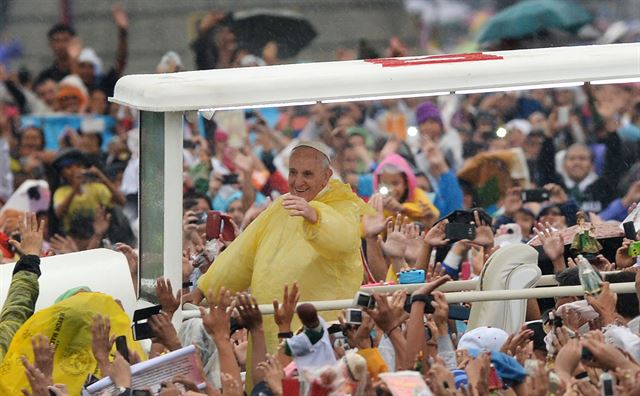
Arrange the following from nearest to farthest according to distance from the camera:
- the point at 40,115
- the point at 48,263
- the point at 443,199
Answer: the point at 48,263 → the point at 443,199 → the point at 40,115

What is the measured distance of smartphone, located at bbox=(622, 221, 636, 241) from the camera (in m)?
9.26

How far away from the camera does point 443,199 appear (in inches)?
518

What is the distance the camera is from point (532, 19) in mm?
19641

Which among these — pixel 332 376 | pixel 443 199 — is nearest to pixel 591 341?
pixel 332 376

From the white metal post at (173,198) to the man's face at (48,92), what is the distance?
915 centimetres

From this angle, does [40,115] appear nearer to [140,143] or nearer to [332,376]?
[140,143]

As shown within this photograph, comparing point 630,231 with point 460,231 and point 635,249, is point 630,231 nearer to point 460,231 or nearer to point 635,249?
point 635,249

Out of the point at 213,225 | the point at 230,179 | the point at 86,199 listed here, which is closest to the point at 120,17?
the point at 86,199

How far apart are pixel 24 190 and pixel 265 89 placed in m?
6.32

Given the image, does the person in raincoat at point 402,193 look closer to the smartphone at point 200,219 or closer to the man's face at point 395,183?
the man's face at point 395,183

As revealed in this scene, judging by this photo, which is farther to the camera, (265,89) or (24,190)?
(24,190)

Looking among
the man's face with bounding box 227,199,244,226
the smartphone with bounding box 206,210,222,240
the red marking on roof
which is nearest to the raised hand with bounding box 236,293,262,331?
the red marking on roof

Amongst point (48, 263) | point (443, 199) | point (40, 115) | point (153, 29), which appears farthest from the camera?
point (153, 29)

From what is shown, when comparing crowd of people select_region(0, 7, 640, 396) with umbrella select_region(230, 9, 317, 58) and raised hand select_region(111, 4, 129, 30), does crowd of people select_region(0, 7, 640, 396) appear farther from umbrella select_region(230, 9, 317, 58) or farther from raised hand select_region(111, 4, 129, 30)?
umbrella select_region(230, 9, 317, 58)
